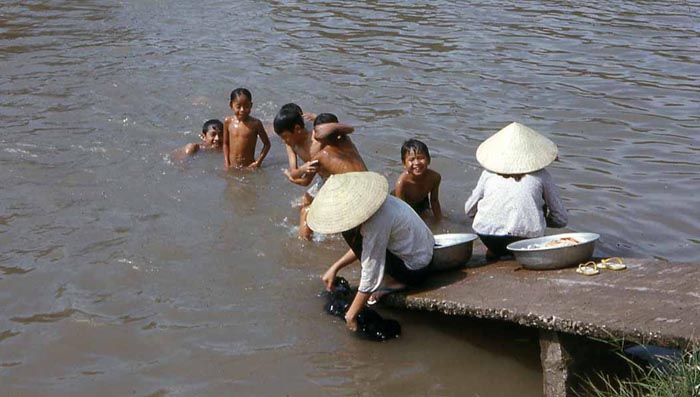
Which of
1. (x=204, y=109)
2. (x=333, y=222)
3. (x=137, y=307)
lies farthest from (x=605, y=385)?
(x=204, y=109)

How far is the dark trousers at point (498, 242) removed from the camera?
5.03 metres

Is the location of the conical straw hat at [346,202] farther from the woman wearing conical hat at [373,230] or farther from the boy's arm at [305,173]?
the boy's arm at [305,173]

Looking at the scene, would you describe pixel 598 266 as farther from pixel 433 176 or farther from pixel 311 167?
pixel 311 167

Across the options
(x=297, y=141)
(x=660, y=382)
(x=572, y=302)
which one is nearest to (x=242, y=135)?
(x=297, y=141)

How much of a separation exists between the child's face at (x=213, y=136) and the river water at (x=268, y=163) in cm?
17

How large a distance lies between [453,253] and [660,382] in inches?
61.1

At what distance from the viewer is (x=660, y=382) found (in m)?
3.64

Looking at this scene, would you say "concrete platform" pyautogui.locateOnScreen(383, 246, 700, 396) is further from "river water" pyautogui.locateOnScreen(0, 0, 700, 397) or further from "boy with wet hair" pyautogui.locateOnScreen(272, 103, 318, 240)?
"boy with wet hair" pyautogui.locateOnScreen(272, 103, 318, 240)

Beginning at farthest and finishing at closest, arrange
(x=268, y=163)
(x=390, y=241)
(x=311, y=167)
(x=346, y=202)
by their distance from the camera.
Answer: (x=268, y=163) < (x=311, y=167) < (x=390, y=241) < (x=346, y=202)

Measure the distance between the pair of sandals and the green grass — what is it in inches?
21.1

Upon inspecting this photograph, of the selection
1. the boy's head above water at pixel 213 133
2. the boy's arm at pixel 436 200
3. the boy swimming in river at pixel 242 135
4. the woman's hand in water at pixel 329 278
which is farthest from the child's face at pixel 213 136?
the woman's hand in water at pixel 329 278

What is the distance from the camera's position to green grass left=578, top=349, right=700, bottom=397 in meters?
3.49

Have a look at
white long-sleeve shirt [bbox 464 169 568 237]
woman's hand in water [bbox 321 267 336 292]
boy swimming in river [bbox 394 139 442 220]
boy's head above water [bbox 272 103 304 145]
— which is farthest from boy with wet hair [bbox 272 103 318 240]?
white long-sleeve shirt [bbox 464 169 568 237]

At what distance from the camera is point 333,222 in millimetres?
4484
